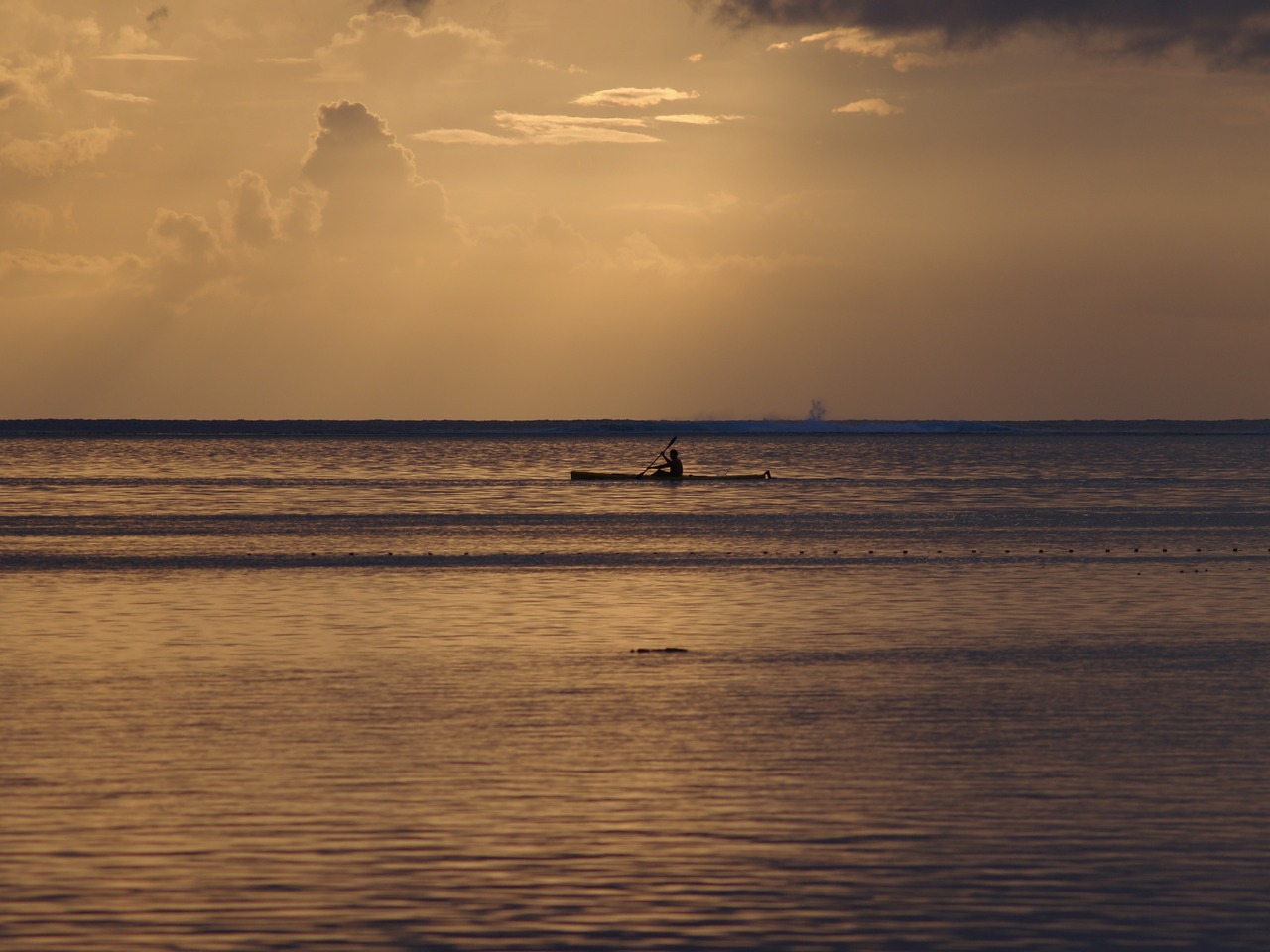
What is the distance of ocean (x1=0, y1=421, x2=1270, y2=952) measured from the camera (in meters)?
11.7

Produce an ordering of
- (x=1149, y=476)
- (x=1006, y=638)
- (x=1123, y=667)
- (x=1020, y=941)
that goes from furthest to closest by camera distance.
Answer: (x=1149, y=476) < (x=1006, y=638) < (x=1123, y=667) < (x=1020, y=941)

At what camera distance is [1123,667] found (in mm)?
22734

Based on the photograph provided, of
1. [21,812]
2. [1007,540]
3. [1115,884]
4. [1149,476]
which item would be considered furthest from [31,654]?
[1149,476]

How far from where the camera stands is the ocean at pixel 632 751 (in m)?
11.7

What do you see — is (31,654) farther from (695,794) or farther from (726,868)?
(726,868)

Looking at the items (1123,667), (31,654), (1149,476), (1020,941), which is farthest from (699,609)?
(1149,476)

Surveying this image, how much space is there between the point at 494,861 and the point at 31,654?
13.4m

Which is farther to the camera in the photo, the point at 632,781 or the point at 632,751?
the point at 632,751

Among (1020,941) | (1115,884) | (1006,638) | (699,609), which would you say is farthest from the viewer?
(699,609)

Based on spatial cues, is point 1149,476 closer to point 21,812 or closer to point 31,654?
point 31,654

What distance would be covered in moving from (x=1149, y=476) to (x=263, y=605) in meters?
75.7

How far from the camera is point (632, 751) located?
17.1 meters

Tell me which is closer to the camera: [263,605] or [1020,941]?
[1020,941]

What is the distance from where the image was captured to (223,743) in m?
17.4
